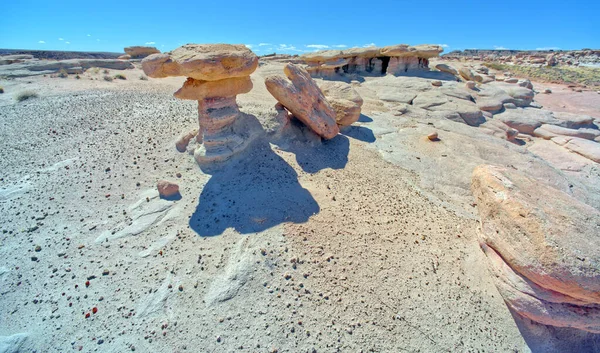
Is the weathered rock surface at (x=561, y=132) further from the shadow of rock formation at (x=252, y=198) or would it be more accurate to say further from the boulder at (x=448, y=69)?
the shadow of rock formation at (x=252, y=198)

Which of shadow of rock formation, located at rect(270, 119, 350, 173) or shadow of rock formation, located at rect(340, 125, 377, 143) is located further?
shadow of rock formation, located at rect(340, 125, 377, 143)

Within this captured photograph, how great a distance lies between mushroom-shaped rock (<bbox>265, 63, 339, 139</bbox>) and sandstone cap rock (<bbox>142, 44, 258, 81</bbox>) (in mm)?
1257

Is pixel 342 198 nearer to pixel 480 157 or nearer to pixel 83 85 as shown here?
pixel 480 157

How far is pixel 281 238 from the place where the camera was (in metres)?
3.95

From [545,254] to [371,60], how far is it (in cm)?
1858

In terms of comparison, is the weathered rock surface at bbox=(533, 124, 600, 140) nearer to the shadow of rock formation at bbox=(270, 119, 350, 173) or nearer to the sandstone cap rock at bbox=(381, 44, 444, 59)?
the shadow of rock formation at bbox=(270, 119, 350, 173)

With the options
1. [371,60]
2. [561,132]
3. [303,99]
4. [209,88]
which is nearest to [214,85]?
[209,88]

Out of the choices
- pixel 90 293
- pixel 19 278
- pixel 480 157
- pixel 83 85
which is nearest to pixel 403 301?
pixel 90 293

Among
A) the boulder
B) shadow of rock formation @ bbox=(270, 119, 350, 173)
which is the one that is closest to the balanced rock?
the boulder

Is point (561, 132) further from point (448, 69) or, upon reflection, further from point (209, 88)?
point (209, 88)

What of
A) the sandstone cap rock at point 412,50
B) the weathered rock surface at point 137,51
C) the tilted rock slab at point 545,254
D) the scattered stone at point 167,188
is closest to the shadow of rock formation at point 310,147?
the scattered stone at point 167,188

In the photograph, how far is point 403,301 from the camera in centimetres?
337

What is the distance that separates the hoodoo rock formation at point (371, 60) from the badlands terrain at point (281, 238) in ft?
36.0

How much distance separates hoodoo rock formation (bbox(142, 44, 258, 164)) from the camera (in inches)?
180
